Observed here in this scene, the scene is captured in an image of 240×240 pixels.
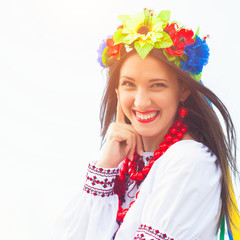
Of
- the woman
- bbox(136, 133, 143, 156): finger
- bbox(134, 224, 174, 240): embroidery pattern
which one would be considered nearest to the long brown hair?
the woman

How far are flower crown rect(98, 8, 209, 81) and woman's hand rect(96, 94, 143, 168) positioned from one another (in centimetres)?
35

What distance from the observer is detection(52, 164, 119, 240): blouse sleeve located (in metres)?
1.74

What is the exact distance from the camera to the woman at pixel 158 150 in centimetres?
142

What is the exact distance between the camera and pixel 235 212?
5.46ft

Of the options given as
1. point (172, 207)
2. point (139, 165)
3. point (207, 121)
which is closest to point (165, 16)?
point (207, 121)

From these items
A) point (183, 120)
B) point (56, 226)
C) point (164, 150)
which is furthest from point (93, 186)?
point (183, 120)

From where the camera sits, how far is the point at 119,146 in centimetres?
186

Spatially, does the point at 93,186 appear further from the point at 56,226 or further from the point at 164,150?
the point at 164,150

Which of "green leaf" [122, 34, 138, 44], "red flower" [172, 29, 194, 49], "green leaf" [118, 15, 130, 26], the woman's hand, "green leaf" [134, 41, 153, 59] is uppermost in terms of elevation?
"green leaf" [118, 15, 130, 26]

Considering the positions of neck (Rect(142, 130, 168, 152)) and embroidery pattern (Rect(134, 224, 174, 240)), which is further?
neck (Rect(142, 130, 168, 152))

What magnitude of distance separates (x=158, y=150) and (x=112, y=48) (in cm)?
51

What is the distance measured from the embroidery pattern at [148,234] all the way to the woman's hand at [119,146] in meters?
0.46

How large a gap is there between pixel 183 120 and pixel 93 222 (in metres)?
0.62

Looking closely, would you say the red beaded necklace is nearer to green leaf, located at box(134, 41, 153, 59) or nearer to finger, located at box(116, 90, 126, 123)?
finger, located at box(116, 90, 126, 123)
